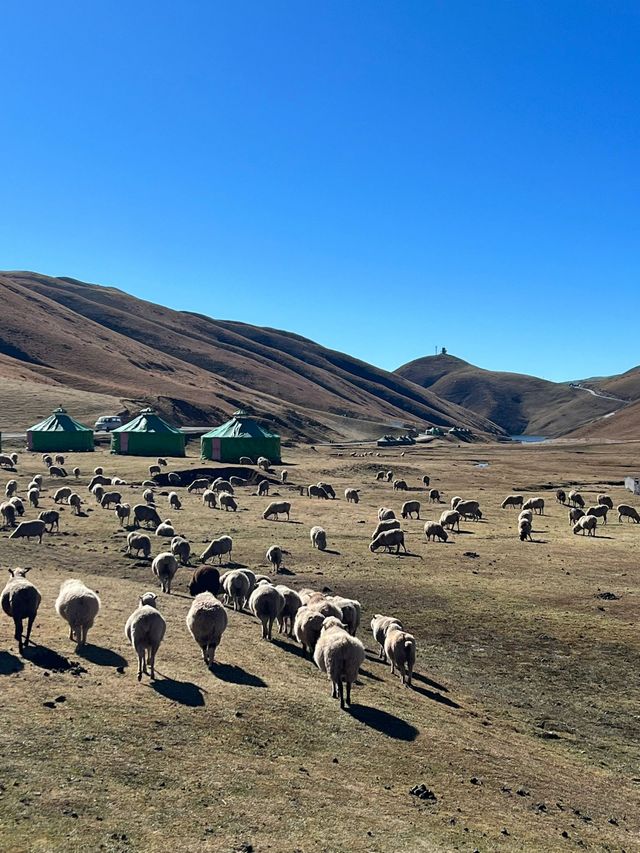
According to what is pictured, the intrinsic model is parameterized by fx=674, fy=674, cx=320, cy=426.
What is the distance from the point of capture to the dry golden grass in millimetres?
9250

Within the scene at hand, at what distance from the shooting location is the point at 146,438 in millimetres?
79688

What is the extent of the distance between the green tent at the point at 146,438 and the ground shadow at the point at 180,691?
2662 inches

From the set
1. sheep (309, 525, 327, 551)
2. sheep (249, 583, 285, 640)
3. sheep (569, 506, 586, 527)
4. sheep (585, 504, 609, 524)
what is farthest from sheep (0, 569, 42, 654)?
sheep (585, 504, 609, 524)

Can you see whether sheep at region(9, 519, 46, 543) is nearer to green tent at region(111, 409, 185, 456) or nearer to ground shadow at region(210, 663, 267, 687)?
ground shadow at region(210, 663, 267, 687)

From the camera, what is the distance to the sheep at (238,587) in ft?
71.0

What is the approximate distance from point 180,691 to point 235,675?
5.87 feet

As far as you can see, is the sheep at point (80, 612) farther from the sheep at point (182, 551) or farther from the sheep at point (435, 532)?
the sheep at point (435, 532)

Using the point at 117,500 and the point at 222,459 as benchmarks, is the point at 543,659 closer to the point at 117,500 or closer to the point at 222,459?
the point at 117,500

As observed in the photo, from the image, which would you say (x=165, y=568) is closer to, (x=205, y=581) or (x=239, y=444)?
(x=205, y=581)

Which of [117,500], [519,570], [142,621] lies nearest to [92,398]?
[117,500]

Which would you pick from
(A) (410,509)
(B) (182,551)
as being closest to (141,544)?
(B) (182,551)

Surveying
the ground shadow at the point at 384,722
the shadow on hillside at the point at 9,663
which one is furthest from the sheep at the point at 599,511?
the shadow on hillside at the point at 9,663

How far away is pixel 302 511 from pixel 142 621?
30.7m

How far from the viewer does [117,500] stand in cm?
4206
